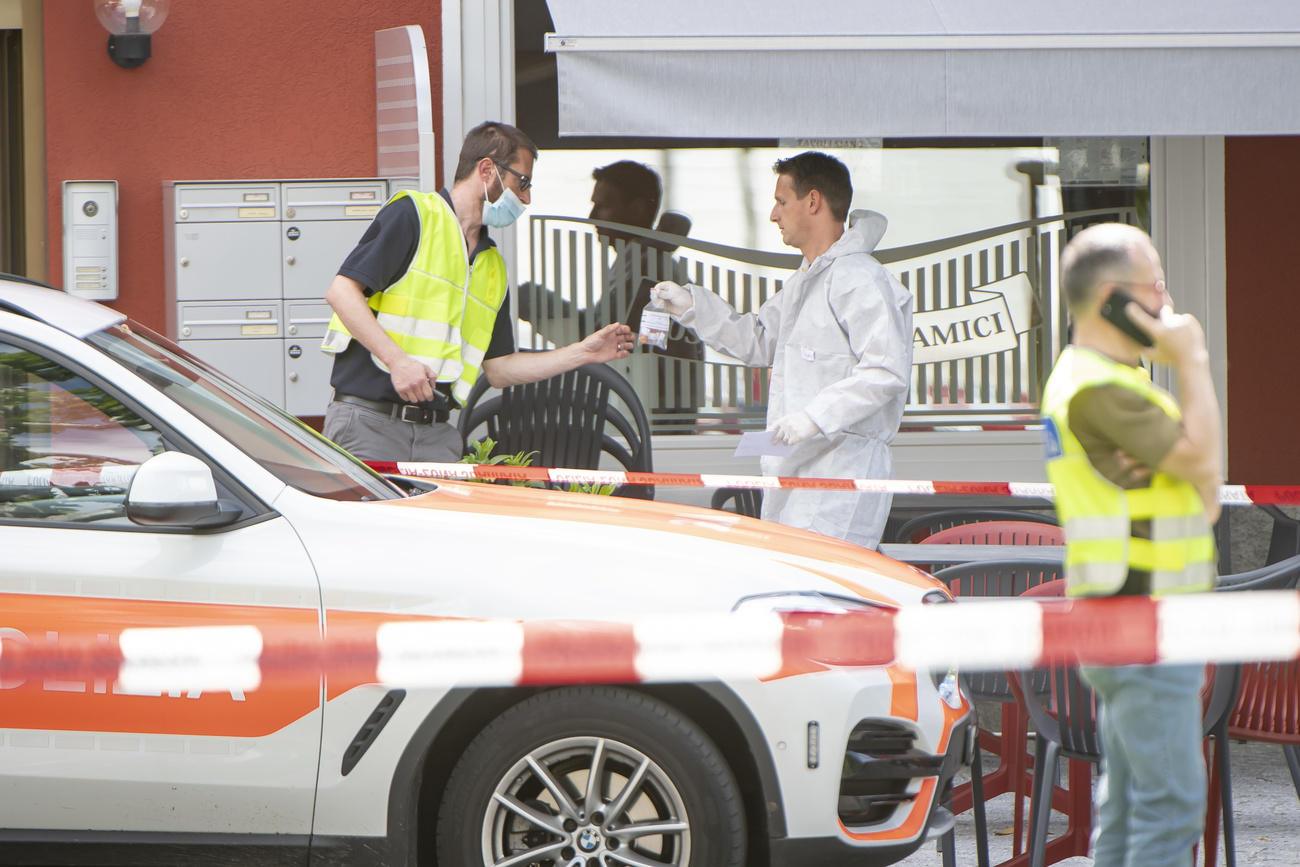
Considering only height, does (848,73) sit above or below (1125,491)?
above

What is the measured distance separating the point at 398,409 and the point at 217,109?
2.56 metres

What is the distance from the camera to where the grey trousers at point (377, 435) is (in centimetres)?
537

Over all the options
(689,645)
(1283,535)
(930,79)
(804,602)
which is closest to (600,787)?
(689,645)

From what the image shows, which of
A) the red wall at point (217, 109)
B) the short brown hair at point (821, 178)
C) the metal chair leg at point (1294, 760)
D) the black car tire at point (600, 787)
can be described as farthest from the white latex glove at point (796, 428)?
the red wall at point (217, 109)

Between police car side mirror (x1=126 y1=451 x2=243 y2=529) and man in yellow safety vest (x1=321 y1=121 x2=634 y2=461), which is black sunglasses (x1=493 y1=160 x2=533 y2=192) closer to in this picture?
man in yellow safety vest (x1=321 y1=121 x2=634 y2=461)

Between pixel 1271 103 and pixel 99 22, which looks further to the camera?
pixel 99 22

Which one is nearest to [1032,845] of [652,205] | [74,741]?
[74,741]

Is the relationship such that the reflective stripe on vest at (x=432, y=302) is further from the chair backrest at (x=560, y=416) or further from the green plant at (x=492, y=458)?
the chair backrest at (x=560, y=416)

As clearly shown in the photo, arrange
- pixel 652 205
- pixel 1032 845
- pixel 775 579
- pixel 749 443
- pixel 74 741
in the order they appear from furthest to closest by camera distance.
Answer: pixel 652 205
pixel 749 443
pixel 1032 845
pixel 775 579
pixel 74 741

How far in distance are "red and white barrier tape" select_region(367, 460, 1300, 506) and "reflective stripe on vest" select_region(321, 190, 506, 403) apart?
0.30m


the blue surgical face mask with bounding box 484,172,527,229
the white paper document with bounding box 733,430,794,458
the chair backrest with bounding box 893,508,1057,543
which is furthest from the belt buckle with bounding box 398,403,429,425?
the chair backrest with bounding box 893,508,1057,543

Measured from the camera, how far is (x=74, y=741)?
3496 millimetres

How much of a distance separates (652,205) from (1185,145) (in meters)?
2.60

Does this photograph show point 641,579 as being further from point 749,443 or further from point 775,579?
point 749,443
